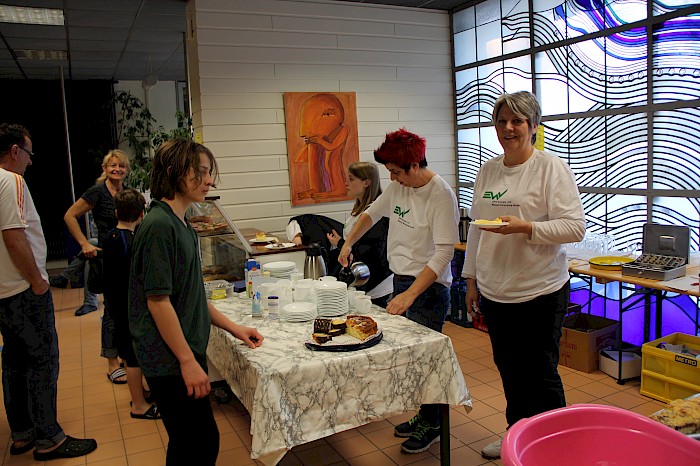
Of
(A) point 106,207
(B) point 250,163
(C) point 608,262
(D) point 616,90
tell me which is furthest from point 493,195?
(B) point 250,163

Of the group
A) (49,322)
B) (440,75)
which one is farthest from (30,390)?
(440,75)

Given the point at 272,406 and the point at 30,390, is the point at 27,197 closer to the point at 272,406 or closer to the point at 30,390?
the point at 30,390

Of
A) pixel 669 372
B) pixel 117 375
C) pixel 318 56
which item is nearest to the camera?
pixel 669 372

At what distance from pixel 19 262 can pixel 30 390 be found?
733mm

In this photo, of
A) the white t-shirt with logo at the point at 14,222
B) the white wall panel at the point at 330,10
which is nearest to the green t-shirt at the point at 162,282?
the white t-shirt with logo at the point at 14,222

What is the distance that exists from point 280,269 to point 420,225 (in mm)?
909

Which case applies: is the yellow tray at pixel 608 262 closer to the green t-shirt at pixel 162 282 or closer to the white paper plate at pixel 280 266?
the white paper plate at pixel 280 266

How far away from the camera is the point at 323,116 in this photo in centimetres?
569

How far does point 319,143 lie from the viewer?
570cm

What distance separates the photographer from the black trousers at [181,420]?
1980mm

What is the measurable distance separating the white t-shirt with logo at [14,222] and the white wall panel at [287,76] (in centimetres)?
235

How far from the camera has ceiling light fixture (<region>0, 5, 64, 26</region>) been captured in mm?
5586

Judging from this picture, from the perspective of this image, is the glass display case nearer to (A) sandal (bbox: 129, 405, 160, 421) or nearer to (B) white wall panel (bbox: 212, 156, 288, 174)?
(A) sandal (bbox: 129, 405, 160, 421)

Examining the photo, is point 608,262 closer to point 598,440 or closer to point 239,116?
point 598,440
